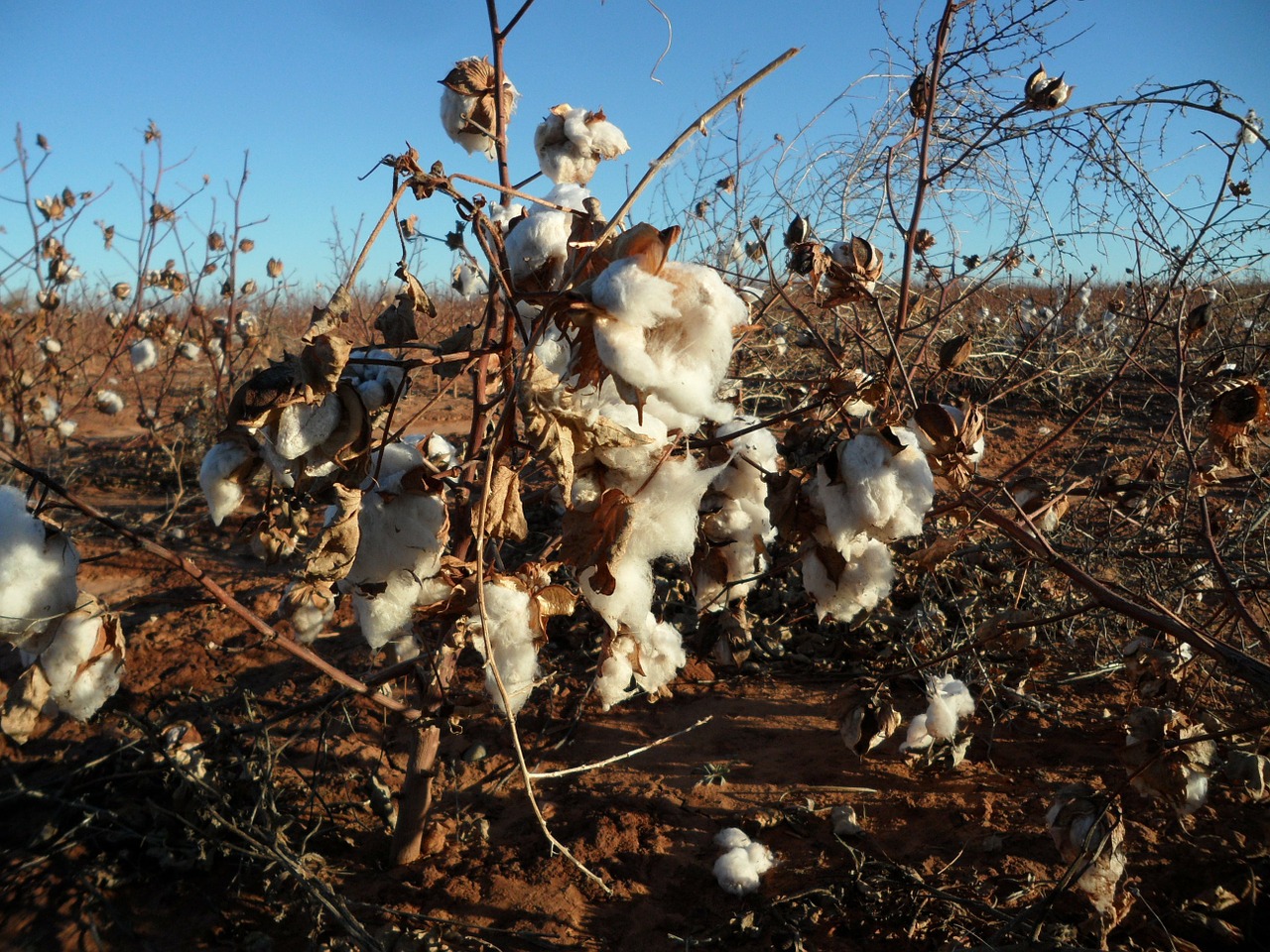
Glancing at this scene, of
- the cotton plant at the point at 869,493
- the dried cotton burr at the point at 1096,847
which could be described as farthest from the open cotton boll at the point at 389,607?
the dried cotton burr at the point at 1096,847

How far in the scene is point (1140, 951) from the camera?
4.45 feet

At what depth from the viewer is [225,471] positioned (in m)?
1.06

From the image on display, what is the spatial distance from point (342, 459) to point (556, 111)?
76cm

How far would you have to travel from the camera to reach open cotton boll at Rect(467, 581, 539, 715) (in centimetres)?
105

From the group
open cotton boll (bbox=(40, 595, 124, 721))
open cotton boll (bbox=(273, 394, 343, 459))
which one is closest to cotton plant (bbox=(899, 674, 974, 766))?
open cotton boll (bbox=(273, 394, 343, 459))

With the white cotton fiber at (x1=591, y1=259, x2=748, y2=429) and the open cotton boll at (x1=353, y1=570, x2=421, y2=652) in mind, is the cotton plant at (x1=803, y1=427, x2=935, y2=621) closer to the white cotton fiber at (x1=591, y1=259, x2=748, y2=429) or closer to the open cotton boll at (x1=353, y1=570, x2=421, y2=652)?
the white cotton fiber at (x1=591, y1=259, x2=748, y2=429)

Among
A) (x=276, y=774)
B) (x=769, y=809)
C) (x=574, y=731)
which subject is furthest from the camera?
(x=574, y=731)

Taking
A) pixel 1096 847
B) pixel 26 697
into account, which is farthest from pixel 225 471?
pixel 1096 847

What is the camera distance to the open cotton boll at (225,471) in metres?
1.06

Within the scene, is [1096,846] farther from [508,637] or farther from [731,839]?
[508,637]

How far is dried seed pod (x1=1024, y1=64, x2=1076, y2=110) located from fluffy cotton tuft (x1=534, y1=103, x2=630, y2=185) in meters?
1.07

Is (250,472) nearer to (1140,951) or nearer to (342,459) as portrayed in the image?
(342,459)

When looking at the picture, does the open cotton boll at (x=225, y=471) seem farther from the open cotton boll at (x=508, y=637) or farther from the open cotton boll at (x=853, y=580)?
the open cotton boll at (x=853, y=580)

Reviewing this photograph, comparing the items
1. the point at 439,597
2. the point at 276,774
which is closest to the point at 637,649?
the point at 439,597
